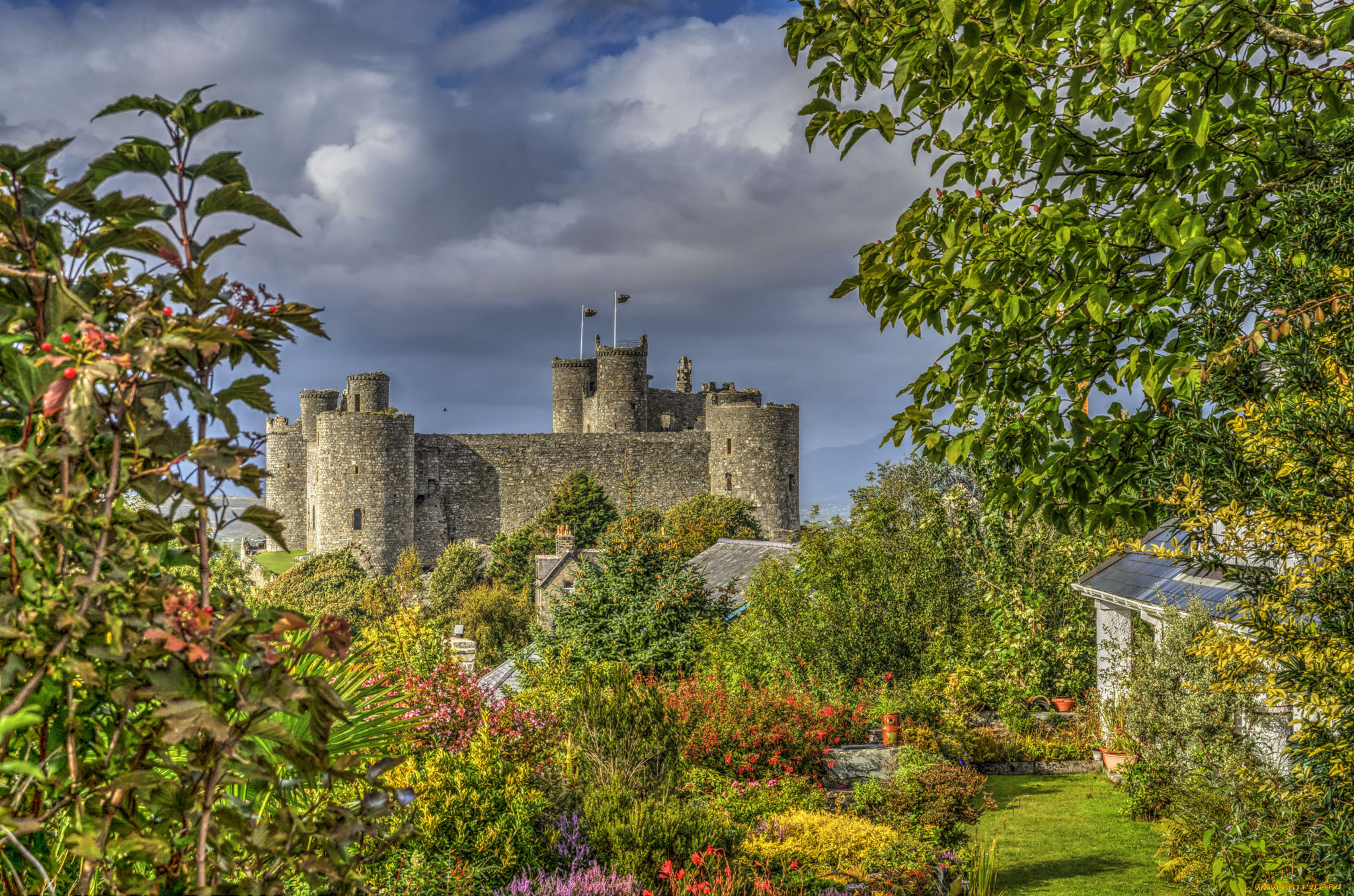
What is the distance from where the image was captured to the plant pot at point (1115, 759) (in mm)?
8836

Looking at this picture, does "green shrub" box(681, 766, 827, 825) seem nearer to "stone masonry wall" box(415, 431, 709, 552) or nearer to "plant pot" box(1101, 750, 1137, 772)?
"plant pot" box(1101, 750, 1137, 772)

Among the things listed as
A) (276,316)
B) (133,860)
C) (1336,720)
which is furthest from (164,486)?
(1336,720)

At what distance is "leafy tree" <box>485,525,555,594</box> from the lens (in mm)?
32375

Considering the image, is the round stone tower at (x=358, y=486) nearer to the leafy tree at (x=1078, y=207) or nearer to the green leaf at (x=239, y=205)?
the leafy tree at (x=1078, y=207)

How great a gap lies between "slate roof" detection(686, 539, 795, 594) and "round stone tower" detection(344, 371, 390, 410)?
1967 cm

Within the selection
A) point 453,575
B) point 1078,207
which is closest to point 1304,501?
point 1078,207

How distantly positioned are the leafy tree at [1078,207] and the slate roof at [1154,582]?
3648 mm

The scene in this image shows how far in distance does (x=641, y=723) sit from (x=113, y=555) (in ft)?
18.4

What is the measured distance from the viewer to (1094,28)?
3.68 meters

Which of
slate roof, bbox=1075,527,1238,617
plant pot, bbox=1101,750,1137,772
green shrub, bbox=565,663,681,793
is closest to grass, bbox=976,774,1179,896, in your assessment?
plant pot, bbox=1101,750,1137,772

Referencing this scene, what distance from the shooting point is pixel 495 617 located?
27219 mm

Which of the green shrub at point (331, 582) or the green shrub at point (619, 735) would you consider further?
the green shrub at point (331, 582)

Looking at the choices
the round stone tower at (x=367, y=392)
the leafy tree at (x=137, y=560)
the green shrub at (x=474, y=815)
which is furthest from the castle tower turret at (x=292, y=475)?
the leafy tree at (x=137, y=560)

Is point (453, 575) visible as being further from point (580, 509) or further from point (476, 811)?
point (476, 811)
